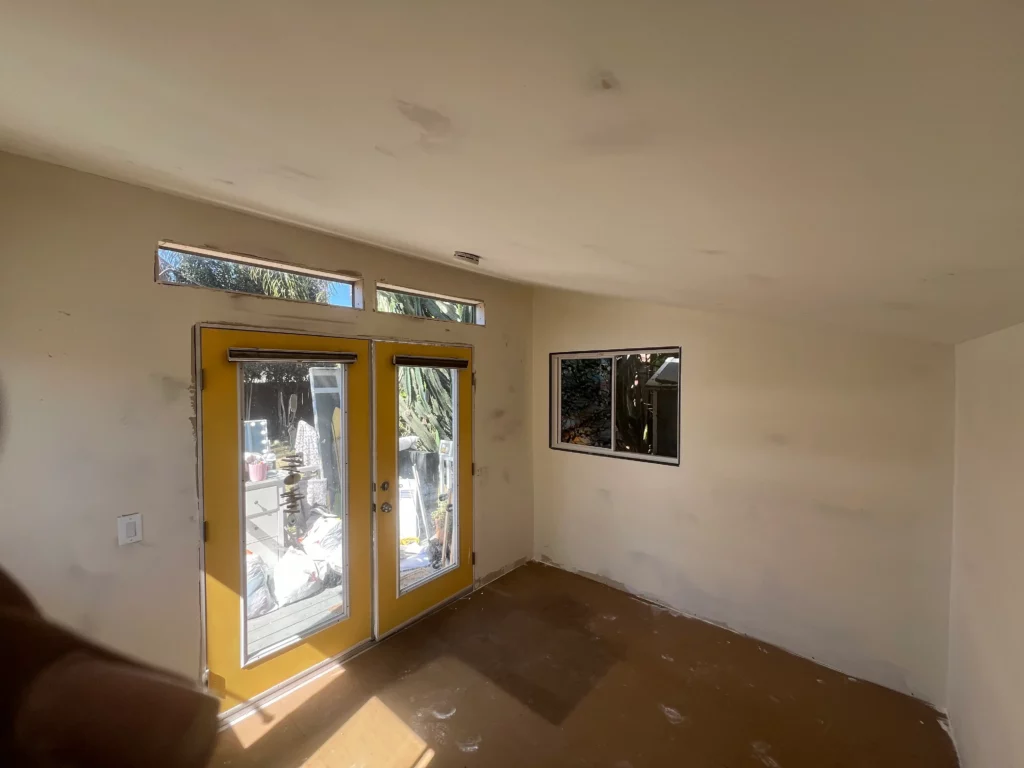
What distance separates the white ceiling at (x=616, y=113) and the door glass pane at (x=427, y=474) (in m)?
2.05

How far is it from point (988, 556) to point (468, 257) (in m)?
2.54

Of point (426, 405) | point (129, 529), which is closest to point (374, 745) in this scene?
point (129, 529)

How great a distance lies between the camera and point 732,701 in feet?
8.09

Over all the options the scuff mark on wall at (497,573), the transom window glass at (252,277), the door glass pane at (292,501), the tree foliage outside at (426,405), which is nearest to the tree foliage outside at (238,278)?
the transom window glass at (252,277)

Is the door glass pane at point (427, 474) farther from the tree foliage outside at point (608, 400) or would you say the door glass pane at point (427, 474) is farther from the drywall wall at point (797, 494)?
the drywall wall at point (797, 494)

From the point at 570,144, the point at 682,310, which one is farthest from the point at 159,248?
the point at 682,310

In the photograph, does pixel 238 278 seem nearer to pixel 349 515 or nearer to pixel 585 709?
pixel 349 515

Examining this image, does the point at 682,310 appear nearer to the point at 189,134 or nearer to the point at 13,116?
the point at 189,134

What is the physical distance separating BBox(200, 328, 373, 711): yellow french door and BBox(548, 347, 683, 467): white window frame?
178 cm

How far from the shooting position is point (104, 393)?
6.29ft

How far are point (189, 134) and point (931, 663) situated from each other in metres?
3.98

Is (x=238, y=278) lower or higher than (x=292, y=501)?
higher

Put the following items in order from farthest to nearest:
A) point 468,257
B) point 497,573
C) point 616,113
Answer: point 497,573
point 468,257
point 616,113

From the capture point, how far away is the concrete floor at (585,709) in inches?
83.5
